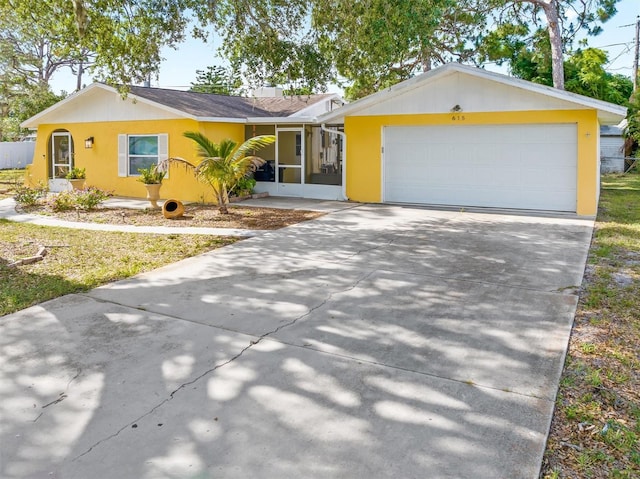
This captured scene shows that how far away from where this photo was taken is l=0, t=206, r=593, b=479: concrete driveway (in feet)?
9.92

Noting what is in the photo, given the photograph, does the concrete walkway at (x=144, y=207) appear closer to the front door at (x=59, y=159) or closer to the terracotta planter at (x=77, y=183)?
the terracotta planter at (x=77, y=183)

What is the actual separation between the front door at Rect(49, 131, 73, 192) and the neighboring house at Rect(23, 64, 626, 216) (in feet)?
0.24

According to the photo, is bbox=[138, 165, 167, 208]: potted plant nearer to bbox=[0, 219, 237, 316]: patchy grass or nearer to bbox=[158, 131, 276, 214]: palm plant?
bbox=[158, 131, 276, 214]: palm plant

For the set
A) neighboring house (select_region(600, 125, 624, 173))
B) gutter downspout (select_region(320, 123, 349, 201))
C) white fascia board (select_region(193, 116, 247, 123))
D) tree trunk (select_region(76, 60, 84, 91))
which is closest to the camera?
white fascia board (select_region(193, 116, 247, 123))

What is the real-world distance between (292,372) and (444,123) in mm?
10973

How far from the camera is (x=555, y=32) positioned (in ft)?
64.6

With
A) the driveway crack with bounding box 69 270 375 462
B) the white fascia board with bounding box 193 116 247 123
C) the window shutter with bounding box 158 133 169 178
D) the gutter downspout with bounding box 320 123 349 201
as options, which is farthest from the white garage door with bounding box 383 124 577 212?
the driveway crack with bounding box 69 270 375 462

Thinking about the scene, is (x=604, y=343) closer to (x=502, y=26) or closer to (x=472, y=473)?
(x=472, y=473)

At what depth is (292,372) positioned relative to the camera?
161 inches

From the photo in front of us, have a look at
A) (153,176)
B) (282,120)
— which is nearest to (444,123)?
(282,120)

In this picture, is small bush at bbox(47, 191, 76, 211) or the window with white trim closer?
small bush at bbox(47, 191, 76, 211)

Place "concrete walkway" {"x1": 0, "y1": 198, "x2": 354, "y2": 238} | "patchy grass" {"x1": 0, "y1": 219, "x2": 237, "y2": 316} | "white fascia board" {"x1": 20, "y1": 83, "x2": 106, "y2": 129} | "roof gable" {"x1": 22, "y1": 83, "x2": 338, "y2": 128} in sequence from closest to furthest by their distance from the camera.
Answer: "patchy grass" {"x1": 0, "y1": 219, "x2": 237, "y2": 316} → "concrete walkway" {"x1": 0, "y1": 198, "x2": 354, "y2": 238} → "roof gable" {"x1": 22, "y1": 83, "x2": 338, "y2": 128} → "white fascia board" {"x1": 20, "y1": 83, "x2": 106, "y2": 129}

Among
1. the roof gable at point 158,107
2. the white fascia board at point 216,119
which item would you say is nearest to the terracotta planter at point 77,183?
the roof gable at point 158,107

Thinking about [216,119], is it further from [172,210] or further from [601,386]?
[601,386]
